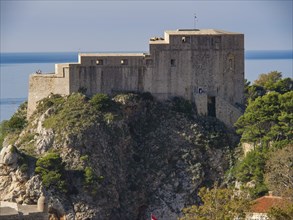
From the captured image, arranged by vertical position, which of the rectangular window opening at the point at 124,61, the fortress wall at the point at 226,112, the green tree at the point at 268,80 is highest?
the rectangular window opening at the point at 124,61

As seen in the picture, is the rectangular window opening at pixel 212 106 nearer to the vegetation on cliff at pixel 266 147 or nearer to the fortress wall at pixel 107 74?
the vegetation on cliff at pixel 266 147

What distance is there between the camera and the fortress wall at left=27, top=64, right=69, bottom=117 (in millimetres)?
90312

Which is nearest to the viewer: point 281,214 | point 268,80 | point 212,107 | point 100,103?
point 281,214

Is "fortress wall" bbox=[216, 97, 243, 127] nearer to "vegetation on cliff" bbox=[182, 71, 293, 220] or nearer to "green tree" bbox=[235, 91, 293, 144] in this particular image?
"vegetation on cliff" bbox=[182, 71, 293, 220]

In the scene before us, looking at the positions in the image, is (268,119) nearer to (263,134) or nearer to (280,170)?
(263,134)

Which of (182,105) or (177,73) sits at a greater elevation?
(177,73)

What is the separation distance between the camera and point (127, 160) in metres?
89.0

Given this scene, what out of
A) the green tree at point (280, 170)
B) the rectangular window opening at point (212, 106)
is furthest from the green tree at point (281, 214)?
the rectangular window opening at point (212, 106)

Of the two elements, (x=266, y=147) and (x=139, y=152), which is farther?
(x=139, y=152)

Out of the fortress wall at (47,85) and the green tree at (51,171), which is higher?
the fortress wall at (47,85)

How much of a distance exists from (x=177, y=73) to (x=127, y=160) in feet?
23.3

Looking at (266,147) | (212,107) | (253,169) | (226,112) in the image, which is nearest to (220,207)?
(253,169)

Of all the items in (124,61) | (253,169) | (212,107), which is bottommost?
(253,169)

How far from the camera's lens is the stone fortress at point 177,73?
91000mm
